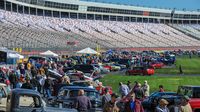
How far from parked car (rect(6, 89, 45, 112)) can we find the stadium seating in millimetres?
51962

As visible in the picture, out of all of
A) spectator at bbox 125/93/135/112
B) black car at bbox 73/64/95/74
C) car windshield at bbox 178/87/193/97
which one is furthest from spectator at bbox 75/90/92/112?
black car at bbox 73/64/95/74

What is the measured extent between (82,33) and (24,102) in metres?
98.8

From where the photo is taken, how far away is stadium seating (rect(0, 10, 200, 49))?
77.8 metres

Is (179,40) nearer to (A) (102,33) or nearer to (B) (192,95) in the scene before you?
(A) (102,33)

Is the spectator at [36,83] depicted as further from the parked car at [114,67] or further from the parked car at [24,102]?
the parked car at [114,67]

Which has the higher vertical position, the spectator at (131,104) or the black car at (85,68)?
the black car at (85,68)

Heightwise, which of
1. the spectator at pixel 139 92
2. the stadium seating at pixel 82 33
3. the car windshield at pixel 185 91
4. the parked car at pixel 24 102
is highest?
the stadium seating at pixel 82 33

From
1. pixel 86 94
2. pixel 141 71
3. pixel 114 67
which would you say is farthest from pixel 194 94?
pixel 114 67

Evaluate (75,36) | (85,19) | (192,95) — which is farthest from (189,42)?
(192,95)

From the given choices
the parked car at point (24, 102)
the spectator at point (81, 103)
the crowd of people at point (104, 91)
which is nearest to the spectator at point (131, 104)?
the crowd of people at point (104, 91)

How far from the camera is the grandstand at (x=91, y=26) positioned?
8256 centimetres

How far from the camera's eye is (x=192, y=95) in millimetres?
20141

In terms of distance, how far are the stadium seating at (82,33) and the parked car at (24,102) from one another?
52.0 m

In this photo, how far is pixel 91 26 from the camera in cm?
12556
